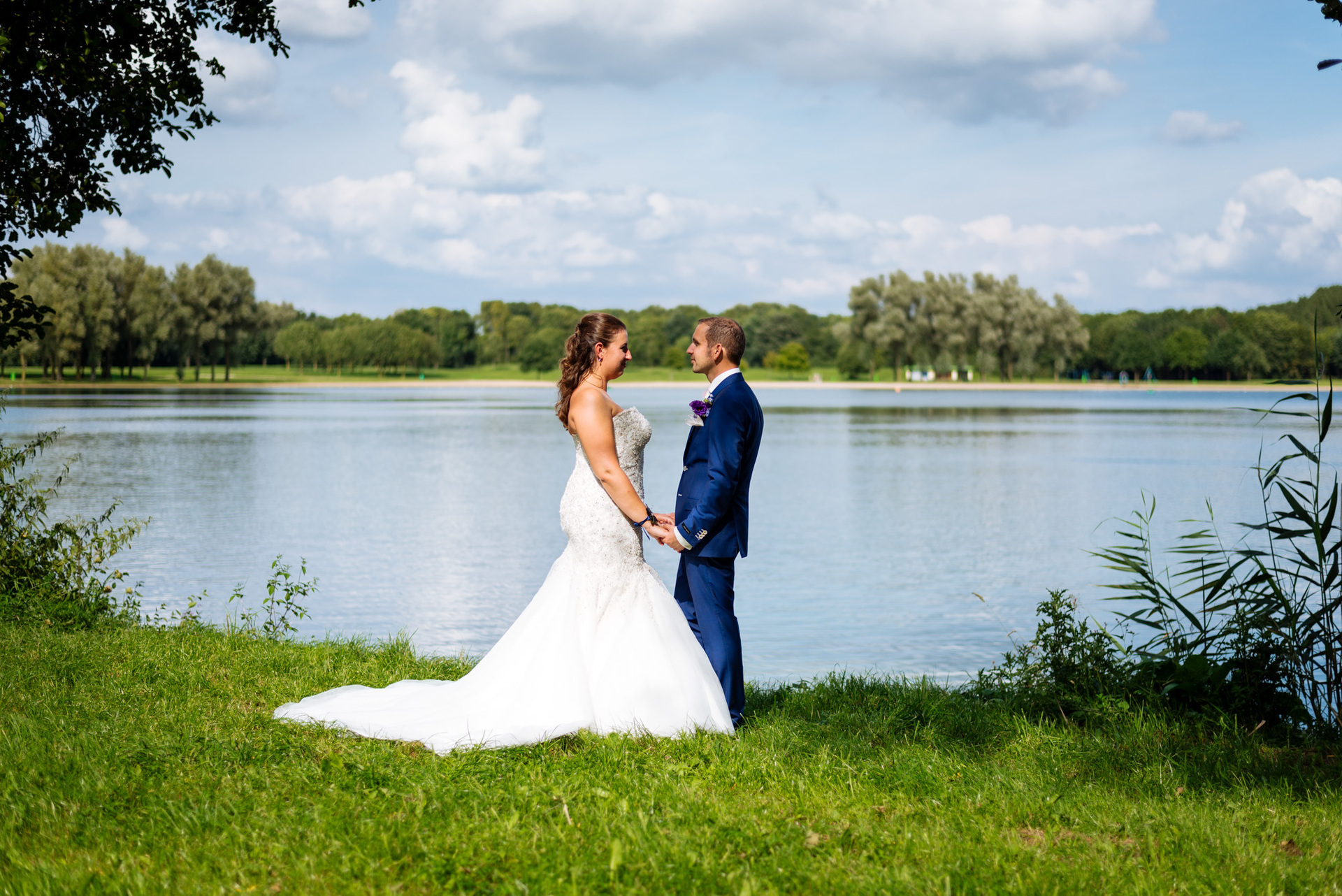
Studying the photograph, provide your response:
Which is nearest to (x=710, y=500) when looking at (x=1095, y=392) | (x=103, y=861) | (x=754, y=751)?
(x=754, y=751)

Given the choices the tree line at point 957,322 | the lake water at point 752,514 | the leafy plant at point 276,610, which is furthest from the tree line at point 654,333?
the leafy plant at point 276,610

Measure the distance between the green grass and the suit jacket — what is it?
3.39 ft

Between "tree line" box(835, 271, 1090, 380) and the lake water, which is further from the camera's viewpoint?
"tree line" box(835, 271, 1090, 380)

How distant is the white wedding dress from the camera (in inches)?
210

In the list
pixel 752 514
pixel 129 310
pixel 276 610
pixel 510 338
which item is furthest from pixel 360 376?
pixel 276 610

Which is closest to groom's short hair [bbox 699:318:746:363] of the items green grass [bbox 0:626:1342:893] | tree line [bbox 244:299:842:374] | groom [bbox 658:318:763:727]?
groom [bbox 658:318:763:727]

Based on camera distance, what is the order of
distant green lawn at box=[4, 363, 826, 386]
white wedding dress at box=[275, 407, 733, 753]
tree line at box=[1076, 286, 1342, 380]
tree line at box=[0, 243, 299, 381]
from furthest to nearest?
1. tree line at box=[1076, 286, 1342, 380]
2. distant green lawn at box=[4, 363, 826, 386]
3. tree line at box=[0, 243, 299, 381]
4. white wedding dress at box=[275, 407, 733, 753]

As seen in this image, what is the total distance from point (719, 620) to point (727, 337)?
5.04 ft

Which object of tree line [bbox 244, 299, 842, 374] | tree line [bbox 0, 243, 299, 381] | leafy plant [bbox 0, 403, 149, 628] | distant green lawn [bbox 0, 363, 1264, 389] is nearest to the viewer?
leafy plant [bbox 0, 403, 149, 628]

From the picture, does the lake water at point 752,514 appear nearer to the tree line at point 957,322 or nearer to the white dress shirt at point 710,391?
the white dress shirt at point 710,391

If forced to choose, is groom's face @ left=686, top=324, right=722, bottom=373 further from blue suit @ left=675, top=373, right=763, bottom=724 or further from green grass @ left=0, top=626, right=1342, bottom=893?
green grass @ left=0, top=626, right=1342, bottom=893

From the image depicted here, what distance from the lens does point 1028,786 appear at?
477cm

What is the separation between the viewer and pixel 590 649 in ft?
18.2

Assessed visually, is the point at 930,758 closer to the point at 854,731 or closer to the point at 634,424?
the point at 854,731
